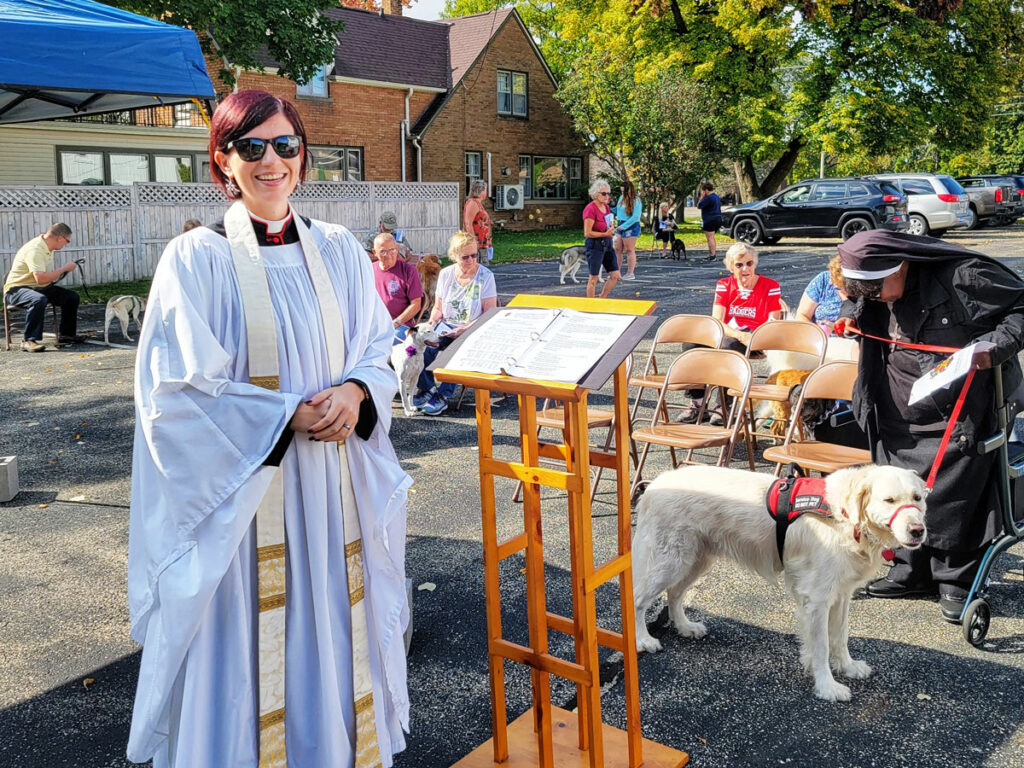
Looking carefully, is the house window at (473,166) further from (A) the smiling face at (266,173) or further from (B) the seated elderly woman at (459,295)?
(A) the smiling face at (266,173)

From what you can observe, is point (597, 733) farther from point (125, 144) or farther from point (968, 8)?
point (968, 8)

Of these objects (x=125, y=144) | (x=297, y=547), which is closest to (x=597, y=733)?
(x=297, y=547)

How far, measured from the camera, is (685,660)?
424 cm

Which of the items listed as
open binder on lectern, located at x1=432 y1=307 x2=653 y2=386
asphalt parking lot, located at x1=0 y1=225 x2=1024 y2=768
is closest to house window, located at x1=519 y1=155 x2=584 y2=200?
asphalt parking lot, located at x1=0 y1=225 x2=1024 y2=768

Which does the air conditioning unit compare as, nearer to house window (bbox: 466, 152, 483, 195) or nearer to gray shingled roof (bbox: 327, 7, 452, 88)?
house window (bbox: 466, 152, 483, 195)

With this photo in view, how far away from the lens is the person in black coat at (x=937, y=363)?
4379 millimetres

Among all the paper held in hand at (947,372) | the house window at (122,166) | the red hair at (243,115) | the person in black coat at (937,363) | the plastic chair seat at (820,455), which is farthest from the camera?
the house window at (122,166)

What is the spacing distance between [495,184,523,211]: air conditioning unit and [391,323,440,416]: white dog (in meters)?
25.6

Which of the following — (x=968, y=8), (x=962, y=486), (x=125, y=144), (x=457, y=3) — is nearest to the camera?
(x=962, y=486)

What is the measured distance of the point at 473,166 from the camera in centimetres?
3425

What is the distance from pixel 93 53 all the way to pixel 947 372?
4.62 meters

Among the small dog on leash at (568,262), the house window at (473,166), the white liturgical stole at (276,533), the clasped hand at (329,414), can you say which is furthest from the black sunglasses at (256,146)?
the house window at (473,166)

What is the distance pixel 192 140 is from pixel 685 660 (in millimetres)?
27301

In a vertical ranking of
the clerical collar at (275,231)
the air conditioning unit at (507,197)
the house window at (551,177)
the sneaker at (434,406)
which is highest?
the house window at (551,177)
